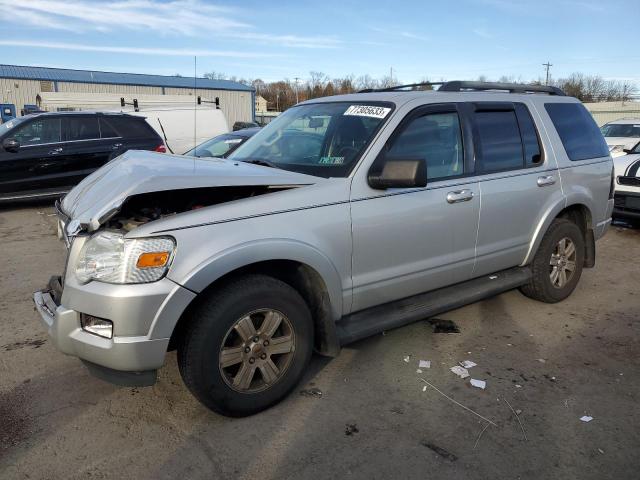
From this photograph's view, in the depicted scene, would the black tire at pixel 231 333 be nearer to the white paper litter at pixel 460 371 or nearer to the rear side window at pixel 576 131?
the white paper litter at pixel 460 371

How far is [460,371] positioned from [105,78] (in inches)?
1867

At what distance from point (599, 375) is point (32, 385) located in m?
3.85

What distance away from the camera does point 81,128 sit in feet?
32.2

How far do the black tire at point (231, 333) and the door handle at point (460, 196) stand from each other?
1.38m

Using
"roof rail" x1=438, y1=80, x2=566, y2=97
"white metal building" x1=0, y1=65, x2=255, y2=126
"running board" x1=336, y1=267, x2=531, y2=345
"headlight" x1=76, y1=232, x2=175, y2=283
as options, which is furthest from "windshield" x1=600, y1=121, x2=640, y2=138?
"white metal building" x1=0, y1=65, x2=255, y2=126

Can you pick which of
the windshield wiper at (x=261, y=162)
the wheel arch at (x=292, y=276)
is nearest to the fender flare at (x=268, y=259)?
the wheel arch at (x=292, y=276)

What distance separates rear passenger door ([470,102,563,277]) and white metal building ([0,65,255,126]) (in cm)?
3402

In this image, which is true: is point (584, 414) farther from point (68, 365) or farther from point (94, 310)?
point (68, 365)

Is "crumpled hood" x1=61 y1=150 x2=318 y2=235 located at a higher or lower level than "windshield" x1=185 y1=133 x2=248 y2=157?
lower

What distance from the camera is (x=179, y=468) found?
8.47 ft

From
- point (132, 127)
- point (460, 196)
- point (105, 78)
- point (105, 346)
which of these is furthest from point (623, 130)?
point (105, 78)

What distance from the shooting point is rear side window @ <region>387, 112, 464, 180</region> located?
3566mm

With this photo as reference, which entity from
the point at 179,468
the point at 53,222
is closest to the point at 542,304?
the point at 179,468

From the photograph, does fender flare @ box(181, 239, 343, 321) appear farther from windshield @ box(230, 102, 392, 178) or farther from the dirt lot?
the dirt lot
